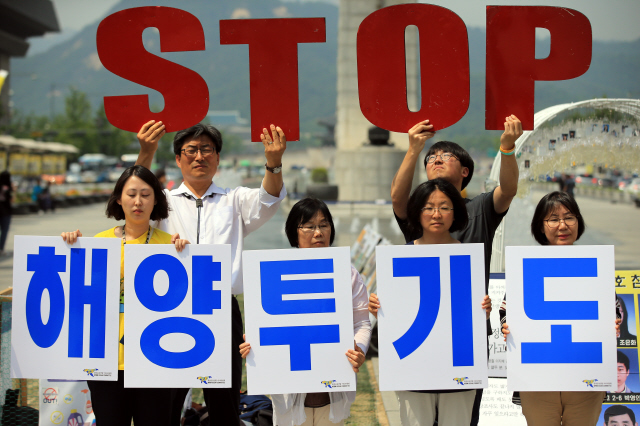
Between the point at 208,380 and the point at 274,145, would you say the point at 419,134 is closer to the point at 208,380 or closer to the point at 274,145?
the point at 274,145

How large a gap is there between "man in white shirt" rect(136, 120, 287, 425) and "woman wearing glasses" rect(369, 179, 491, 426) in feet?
2.77

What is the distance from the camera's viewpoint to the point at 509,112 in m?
3.89

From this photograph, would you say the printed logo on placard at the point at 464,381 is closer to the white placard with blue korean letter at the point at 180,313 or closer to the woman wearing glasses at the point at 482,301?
the woman wearing glasses at the point at 482,301

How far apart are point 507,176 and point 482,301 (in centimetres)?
71

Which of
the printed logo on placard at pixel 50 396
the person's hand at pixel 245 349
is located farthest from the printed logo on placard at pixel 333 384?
the printed logo on placard at pixel 50 396

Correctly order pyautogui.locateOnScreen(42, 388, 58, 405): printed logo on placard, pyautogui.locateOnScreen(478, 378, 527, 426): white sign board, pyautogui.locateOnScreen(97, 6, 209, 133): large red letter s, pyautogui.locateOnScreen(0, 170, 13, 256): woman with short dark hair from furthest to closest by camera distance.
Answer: pyautogui.locateOnScreen(0, 170, 13, 256): woman with short dark hair < pyautogui.locateOnScreen(478, 378, 527, 426): white sign board < pyautogui.locateOnScreen(42, 388, 58, 405): printed logo on placard < pyautogui.locateOnScreen(97, 6, 209, 133): large red letter s

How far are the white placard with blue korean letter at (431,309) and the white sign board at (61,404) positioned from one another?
8.13ft

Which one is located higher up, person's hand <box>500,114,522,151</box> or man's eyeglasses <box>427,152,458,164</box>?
person's hand <box>500,114,522,151</box>

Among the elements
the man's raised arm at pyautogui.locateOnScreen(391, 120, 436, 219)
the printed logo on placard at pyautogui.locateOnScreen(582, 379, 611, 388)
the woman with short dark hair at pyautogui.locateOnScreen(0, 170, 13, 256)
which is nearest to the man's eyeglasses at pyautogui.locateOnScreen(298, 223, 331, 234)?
the man's raised arm at pyautogui.locateOnScreen(391, 120, 436, 219)

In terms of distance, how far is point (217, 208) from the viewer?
364cm

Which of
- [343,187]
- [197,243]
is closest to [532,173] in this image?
[197,243]

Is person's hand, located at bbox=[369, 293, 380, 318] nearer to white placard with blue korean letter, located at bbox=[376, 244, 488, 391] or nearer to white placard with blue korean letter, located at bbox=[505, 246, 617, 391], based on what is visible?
white placard with blue korean letter, located at bbox=[376, 244, 488, 391]

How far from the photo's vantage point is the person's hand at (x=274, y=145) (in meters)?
3.60

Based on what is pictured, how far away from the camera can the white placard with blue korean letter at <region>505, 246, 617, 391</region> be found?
330cm
